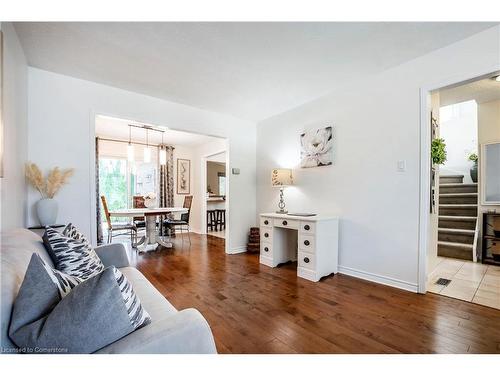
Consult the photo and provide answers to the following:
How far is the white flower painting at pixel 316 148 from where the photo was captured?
3121mm

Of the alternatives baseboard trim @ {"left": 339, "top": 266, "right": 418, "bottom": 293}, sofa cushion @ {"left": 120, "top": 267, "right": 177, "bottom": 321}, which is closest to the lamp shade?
baseboard trim @ {"left": 339, "top": 266, "right": 418, "bottom": 293}

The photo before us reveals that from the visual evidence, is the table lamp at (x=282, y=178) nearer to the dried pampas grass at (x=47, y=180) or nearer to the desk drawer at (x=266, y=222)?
the desk drawer at (x=266, y=222)

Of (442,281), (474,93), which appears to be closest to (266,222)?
(442,281)

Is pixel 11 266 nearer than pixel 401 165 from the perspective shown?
Yes

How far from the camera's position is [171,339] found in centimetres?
82

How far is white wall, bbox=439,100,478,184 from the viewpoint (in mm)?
5232

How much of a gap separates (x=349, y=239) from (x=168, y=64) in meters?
2.91

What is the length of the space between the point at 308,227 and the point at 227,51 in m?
2.09

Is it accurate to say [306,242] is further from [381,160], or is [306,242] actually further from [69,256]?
[69,256]

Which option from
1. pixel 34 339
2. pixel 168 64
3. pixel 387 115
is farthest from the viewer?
pixel 387 115

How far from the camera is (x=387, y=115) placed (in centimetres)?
258

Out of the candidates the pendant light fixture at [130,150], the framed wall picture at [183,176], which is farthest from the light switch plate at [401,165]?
the framed wall picture at [183,176]
